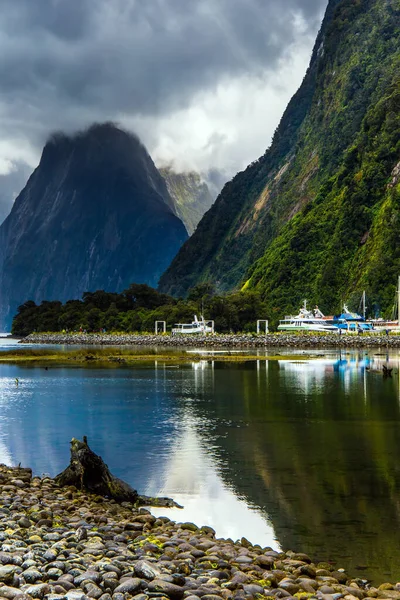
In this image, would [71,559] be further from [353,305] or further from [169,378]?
[353,305]

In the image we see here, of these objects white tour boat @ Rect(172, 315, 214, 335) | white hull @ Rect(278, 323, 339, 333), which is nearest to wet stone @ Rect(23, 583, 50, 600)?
white hull @ Rect(278, 323, 339, 333)

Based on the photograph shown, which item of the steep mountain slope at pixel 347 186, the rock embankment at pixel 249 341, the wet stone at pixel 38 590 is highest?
the steep mountain slope at pixel 347 186

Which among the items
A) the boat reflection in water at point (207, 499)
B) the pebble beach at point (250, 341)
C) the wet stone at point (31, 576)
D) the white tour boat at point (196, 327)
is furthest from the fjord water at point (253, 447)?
the white tour boat at point (196, 327)

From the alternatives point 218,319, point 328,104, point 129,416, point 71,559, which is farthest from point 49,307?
point 71,559

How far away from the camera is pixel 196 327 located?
145 meters

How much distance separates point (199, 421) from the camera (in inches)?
1278

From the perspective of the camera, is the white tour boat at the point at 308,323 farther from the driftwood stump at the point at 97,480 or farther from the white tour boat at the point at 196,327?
the driftwood stump at the point at 97,480

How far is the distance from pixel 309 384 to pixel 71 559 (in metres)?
38.6

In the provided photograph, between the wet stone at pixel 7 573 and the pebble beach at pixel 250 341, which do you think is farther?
the pebble beach at pixel 250 341

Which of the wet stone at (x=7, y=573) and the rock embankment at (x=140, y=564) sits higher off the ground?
the wet stone at (x=7, y=573)

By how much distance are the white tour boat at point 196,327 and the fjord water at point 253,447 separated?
8296 cm

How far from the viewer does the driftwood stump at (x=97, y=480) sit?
59.7 ft

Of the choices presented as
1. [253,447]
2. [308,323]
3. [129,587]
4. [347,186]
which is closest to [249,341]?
[308,323]

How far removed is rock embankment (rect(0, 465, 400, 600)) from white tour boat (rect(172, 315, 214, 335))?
12067 centimetres
